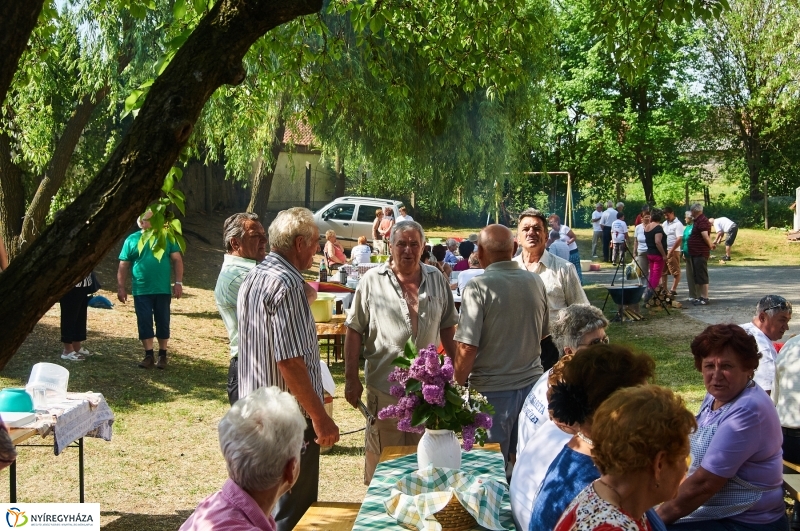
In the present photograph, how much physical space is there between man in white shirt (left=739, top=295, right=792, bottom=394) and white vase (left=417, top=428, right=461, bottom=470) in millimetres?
2631

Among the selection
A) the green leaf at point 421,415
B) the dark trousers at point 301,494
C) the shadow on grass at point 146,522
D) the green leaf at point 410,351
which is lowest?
the shadow on grass at point 146,522

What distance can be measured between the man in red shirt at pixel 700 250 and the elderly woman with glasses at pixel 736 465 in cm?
1208

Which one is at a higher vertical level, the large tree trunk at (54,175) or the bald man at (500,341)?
the large tree trunk at (54,175)

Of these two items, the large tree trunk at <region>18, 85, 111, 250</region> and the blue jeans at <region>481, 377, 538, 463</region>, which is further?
the large tree trunk at <region>18, 85, 111, 250</region>

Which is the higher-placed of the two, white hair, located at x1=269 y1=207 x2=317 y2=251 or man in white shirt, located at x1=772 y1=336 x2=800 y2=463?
white hair, located at x1=269 y1=207 x2=317 y2=251

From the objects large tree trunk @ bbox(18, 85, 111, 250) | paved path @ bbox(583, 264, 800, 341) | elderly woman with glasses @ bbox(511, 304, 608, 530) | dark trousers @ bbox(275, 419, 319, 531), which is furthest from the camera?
paved path @ bbox(583, 264, 800, 341)

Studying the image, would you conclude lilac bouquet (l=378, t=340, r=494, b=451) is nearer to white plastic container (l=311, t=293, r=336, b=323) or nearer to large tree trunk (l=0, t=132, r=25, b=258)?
white plastic container (l=311, t=293, r=336, b=323)

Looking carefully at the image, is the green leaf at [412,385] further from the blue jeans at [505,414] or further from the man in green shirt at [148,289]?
the man in green shirt at [148,289]

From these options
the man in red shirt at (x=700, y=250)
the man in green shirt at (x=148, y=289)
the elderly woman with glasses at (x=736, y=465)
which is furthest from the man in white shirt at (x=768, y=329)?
the man in red shirt at (x=700, y=250)

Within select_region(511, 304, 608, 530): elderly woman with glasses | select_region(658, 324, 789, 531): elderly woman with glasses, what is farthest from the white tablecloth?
select_region(658, 324, 789, 531): elderly woman with glasses

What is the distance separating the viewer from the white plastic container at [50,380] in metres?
5.27

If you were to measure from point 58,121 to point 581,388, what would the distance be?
614 inches

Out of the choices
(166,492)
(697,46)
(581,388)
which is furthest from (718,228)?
(581,388)

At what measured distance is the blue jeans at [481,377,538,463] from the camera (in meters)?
4.88
